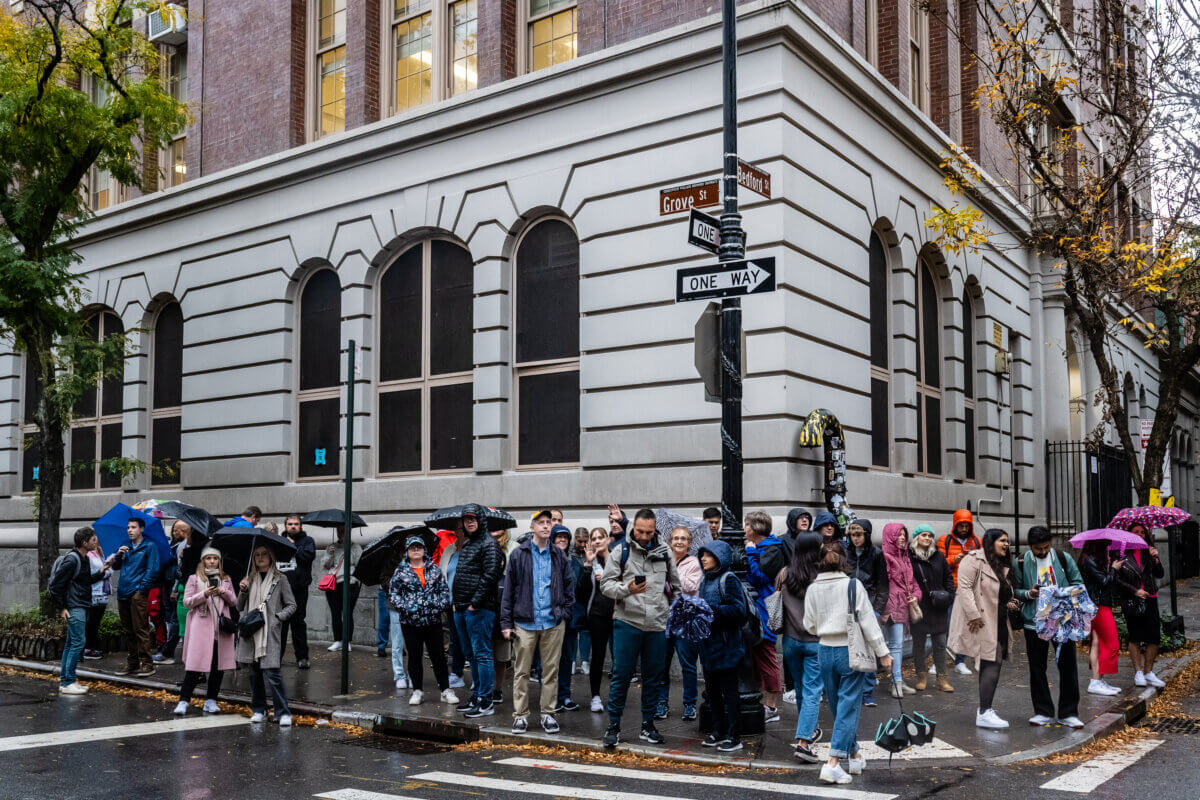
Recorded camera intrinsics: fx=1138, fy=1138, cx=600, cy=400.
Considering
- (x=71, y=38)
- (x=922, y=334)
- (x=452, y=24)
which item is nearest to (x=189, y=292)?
(x=71, y=38)

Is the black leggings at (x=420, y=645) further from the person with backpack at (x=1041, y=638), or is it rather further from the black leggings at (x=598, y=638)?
the person with backpack at (x=1041, y=638)

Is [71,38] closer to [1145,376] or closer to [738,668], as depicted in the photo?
[738,668]

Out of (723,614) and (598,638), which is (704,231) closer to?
(723,614)

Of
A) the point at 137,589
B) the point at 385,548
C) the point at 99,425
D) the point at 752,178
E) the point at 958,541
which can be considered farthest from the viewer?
the point at 99,425

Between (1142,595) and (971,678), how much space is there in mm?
2338

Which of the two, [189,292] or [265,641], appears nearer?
[265,641]

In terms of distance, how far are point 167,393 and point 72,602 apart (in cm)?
948

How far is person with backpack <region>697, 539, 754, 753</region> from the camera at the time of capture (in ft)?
31.7

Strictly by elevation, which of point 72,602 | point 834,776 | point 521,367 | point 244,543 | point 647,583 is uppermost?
point 521,367

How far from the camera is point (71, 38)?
18.1 metres

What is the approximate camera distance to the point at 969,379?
21.2m

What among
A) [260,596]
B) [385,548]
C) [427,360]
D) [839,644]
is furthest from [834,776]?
[427,360]

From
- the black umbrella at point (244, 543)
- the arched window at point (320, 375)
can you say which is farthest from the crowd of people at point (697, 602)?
the arched window at point (320, 375)

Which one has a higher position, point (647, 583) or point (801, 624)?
point (647, 583)
